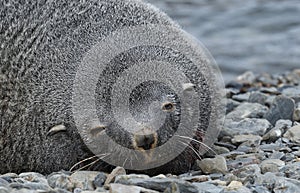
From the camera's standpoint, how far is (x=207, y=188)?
16.4 ft

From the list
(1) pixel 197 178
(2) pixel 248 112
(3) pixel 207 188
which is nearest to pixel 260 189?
(3) pixel 207 188

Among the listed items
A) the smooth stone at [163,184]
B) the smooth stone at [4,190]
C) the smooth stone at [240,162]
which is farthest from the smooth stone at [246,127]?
the smooth stone at [4,190]

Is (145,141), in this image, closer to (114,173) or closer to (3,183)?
(114,173)

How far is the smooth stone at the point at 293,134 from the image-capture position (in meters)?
6.31

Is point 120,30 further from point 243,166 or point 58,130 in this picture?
→ point 243,166

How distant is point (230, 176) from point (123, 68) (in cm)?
110

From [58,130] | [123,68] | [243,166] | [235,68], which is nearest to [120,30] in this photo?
[123,68]

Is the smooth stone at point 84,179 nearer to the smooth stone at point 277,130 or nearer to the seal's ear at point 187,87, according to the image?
the seal's ear at point 187,87

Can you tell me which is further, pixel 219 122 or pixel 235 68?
pixel 235 68

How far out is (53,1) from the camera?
6473mm

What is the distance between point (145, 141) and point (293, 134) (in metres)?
1.78

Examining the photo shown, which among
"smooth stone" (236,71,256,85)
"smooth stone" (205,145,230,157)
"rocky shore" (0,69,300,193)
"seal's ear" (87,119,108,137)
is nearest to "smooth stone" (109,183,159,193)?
"rocky shore" (0,69,300,193)

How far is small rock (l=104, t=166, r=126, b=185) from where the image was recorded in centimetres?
514

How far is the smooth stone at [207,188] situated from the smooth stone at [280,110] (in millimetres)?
2075
